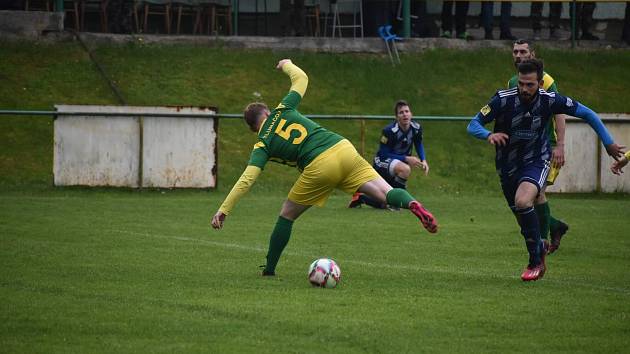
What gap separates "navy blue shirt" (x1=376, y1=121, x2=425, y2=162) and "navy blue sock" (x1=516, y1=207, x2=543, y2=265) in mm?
8429

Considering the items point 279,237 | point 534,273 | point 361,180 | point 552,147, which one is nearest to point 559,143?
point 552,147

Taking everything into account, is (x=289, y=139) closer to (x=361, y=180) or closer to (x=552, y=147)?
(x=361, y=180)

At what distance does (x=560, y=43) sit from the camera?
29.3 metres

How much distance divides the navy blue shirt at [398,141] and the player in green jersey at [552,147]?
615 centimetres

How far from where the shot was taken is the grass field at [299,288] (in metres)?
7.08

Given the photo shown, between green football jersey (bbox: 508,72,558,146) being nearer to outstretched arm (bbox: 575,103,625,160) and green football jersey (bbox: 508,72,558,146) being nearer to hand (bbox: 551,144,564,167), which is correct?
hand (bbox: 551,144,564,167)

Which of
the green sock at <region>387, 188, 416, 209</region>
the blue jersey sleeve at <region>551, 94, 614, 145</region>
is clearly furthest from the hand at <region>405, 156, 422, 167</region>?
the green sock at <region>387, 188, 416, 209</region>

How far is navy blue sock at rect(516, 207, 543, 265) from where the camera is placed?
9.86 meters

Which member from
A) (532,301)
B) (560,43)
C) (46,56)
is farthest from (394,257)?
(560,43)

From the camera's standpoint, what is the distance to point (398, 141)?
723 inches

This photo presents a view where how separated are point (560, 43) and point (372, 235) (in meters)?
16.7

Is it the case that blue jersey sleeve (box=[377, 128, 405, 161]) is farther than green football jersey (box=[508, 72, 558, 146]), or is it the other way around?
blue jersey sleeve (box=[377, 128, 405, 161])

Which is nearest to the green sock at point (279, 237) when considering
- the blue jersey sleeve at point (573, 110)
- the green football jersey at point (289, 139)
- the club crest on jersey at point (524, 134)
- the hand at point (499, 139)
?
the green football jersey at point (289, 139)

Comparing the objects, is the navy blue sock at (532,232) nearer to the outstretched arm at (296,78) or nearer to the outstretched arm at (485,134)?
the outstretched arm at (485,134)
